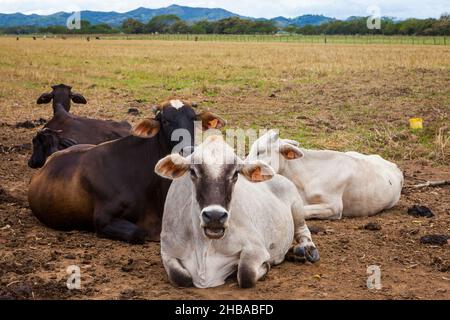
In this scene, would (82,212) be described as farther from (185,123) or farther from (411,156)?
(411,156)

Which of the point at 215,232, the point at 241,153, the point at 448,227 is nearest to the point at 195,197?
the point at 215,232

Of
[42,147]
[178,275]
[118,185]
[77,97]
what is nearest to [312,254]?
[178,275]

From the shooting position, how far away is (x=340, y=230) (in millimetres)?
8227

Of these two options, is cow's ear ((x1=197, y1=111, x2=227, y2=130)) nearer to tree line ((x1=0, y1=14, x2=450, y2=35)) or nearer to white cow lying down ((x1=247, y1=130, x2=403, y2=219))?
white cow lying down ((x1=247, y1=130, x2=403, y2=219))

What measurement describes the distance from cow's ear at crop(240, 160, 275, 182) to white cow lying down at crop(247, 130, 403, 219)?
9.18 ft

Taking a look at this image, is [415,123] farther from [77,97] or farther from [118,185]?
[118,185]

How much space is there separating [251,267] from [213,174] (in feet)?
2.88

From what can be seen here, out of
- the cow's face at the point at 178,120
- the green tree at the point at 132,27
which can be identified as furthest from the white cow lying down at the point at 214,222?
the green tree at the point at 132,27

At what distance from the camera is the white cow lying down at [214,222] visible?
5570 mm

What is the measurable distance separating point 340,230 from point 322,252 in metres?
1.16

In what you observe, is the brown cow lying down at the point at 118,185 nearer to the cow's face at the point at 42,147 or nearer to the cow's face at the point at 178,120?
the cow's face at the point at 178,120

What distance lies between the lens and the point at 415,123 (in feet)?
47.9

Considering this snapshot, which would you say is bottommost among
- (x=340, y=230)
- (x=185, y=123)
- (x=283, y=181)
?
(x=340, y=230)

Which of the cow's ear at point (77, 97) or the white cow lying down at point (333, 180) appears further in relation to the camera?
the cow's ear at point (77, 97)
